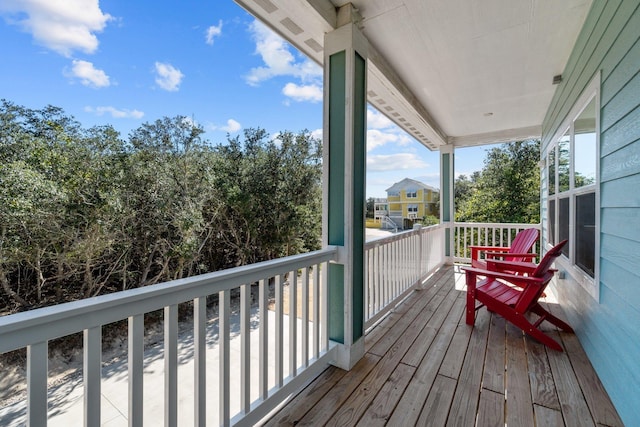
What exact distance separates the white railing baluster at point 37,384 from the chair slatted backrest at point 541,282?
10.1 feet

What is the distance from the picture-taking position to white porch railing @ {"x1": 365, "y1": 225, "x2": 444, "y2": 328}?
2771mm

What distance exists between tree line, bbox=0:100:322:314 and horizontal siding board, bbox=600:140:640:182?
18.2ft

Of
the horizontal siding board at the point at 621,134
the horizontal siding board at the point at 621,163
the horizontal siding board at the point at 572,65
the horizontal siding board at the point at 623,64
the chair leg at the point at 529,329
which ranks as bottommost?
the chair leg at the point at 529,329

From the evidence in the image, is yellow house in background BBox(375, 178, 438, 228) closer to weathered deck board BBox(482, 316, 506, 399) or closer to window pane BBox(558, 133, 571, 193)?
window pane BBox(558, 133, 571, 193)

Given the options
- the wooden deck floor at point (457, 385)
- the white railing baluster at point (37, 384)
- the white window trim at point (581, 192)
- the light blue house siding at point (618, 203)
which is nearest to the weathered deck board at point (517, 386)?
the wooden deck floor at point (457, 385)

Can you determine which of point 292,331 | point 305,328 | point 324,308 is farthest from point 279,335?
point 324,308

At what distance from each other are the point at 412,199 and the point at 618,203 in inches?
228

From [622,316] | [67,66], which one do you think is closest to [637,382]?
[622,316]

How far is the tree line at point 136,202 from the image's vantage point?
12.2ft

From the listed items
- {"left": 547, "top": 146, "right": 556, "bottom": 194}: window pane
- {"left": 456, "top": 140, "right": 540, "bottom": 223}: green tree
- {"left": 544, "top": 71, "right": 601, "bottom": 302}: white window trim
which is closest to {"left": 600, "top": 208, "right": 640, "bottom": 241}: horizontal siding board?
{"left": 544, "top": 71, "right": 601, "bottom": 302}: white window trim

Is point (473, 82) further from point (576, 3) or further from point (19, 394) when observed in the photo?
point (19, 394)

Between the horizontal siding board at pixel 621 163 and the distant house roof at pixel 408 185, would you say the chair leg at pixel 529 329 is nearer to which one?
the horizontal siding board at pixel 621 163

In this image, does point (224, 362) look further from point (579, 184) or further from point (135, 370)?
point (579, 184)

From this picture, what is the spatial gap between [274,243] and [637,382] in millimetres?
6240
